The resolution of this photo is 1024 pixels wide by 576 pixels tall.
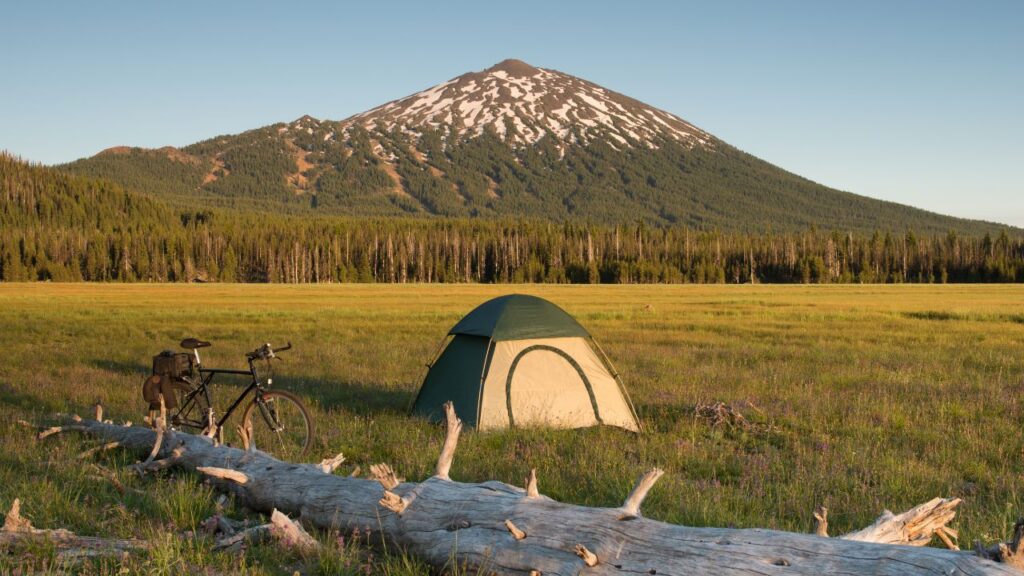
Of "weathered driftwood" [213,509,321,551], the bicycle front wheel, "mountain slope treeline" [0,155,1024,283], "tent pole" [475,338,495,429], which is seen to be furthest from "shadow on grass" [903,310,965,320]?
"mountain slope treeline" [0,155,1024,283]

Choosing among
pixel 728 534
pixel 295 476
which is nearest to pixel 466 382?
pixel 295 476

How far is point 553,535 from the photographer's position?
15.3 ft

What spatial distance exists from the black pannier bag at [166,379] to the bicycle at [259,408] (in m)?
0.04

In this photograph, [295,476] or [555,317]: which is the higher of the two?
[555,317]

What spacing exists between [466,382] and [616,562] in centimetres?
785

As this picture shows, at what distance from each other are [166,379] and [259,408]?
1339 mm

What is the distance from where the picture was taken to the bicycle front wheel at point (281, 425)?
31.1 feet

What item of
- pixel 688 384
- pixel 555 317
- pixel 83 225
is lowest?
pixel 688 384

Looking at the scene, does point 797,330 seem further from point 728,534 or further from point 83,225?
point 83,225

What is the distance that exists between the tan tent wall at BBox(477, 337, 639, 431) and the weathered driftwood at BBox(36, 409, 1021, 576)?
17.4 ft

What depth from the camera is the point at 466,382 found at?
12086mm

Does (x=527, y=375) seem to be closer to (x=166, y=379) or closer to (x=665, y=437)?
(x=665, y=437)

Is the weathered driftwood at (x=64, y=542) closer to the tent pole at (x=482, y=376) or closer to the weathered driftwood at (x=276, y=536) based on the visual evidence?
the weathered driftwood at (x=276, y=536)

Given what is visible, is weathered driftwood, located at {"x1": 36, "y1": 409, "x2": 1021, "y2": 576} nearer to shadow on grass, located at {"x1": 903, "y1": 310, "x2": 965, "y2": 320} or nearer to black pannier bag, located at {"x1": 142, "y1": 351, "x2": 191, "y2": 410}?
black pannier bag, located at {"x1": 142, "y1": 351, "x2": 191, "y2": 410}
